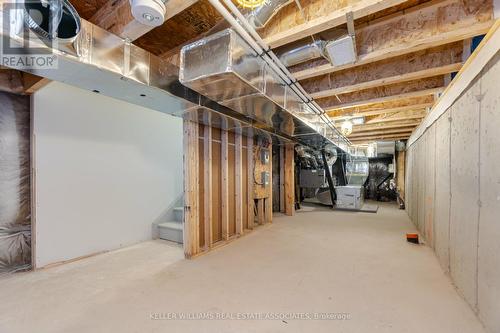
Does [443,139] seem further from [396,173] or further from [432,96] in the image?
[396,173]

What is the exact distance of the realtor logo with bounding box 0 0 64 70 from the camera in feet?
3.72

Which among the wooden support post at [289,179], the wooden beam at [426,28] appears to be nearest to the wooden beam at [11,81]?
the wooden beam at [426,28]

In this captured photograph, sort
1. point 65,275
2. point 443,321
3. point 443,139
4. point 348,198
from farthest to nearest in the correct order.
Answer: point 348,198
point 443,139
point 65,275
point 443,321

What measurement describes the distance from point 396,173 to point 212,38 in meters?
8.65

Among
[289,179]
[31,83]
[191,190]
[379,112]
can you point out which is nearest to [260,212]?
[289,179]

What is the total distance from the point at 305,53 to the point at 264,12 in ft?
1.96

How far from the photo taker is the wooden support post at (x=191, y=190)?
9.68 feet

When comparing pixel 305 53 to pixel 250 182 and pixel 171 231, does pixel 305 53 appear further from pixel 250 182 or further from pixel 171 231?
pixel 171 231

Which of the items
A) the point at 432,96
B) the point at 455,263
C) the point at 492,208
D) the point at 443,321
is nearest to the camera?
the point at 492,208

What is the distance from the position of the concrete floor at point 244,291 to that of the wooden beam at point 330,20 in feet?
7.04

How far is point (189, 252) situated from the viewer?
293 centimetres

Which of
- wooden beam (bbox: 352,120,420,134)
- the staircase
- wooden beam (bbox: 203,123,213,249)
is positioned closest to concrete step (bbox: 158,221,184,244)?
the staircase

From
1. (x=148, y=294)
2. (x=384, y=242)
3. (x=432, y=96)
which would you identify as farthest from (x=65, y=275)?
(x=432, y=96)

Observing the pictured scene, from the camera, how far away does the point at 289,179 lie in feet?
19.1
